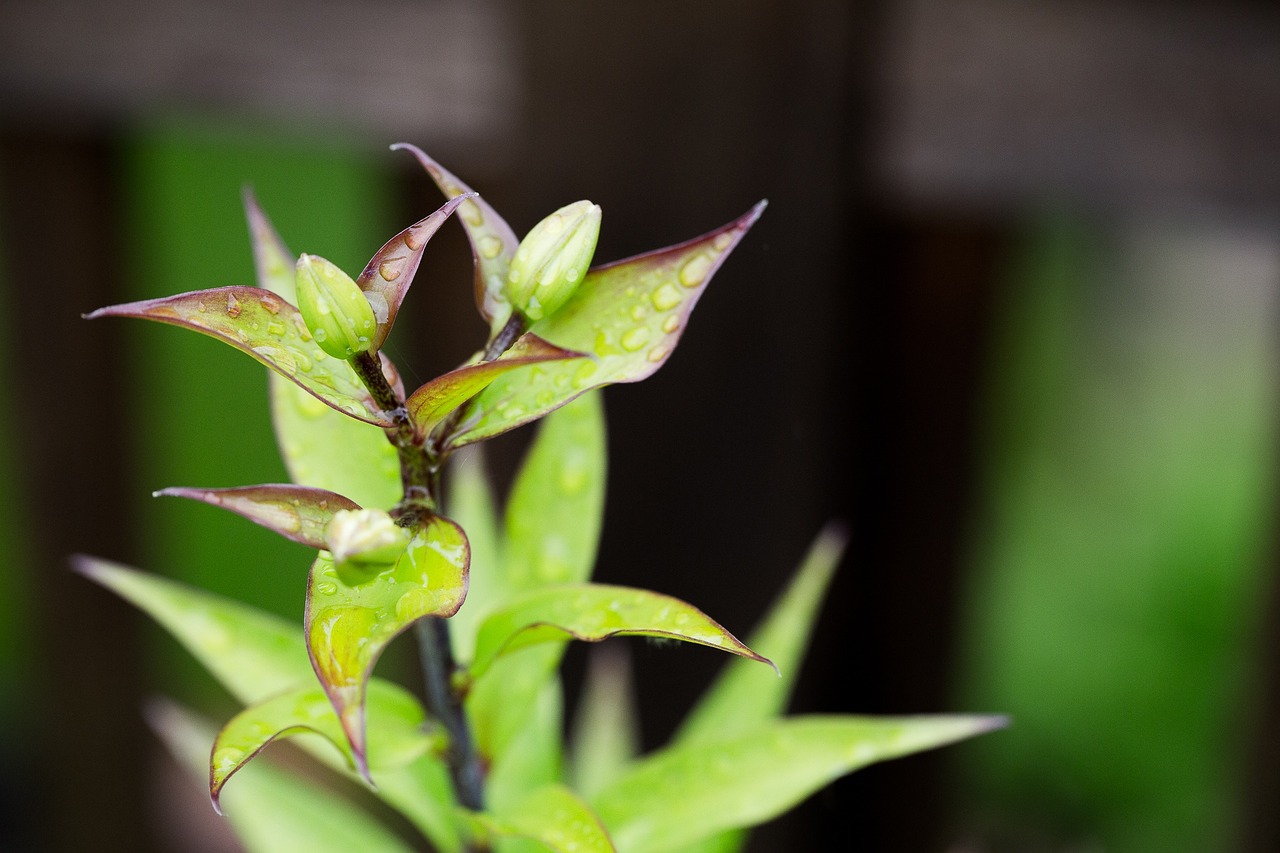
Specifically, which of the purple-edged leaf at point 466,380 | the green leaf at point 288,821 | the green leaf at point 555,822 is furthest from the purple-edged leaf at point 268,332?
the green leaf at point 288,821

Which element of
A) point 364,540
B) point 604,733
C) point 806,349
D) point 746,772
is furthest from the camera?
point 806,349

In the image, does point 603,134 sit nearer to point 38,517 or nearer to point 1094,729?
point 38,517

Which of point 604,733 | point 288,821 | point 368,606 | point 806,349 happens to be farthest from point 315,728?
point 806,349

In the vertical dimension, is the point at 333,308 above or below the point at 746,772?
above

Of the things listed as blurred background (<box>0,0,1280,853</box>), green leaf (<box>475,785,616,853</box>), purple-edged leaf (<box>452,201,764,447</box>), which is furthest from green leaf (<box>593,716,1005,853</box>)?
blurred background (<box>0,0,1280,853</box>)

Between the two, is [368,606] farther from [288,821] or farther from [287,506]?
[288,821]

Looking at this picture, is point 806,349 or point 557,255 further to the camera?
point 806,349

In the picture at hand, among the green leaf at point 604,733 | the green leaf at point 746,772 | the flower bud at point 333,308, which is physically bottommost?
the green leaf at point 604,733

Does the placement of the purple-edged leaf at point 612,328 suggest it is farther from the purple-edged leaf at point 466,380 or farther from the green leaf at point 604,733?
the green leaf at point 604,733
